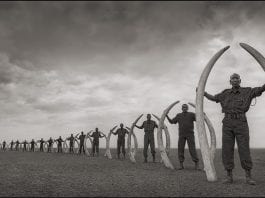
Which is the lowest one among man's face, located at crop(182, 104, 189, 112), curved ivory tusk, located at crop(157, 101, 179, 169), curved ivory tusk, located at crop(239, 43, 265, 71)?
→ curved ivory tusk, located at crop(157, 101, 179, 169)

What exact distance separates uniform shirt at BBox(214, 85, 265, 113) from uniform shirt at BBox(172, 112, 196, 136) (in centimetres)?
406

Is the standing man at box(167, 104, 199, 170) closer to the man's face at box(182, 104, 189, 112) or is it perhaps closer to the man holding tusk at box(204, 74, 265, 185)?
the man's face at box(182, 104, 189, 112)

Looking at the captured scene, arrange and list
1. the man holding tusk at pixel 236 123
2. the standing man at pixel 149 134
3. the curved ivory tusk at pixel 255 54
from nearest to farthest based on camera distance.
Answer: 1. the curved ivory tusk at pixel 255 54
2. the man holding tusk at pixel 236 123
3. the standing man at pixel 149 134

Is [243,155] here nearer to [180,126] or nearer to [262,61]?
[262,61]

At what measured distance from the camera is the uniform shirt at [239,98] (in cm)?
780

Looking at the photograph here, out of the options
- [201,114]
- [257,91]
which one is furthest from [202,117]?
[257,91]

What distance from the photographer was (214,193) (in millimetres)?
6008

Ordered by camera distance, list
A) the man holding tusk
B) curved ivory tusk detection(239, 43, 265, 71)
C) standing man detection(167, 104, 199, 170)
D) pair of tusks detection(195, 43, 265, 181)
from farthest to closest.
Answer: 1. standing man detection(167, 104, 199, 170)
2. pair of tusks detection(195, 43, 265, 181)
3. the man holding tusk
4. curved ivory tusk detection(239, 43, 265, 71)

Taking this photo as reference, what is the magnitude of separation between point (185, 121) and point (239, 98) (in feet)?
14.8

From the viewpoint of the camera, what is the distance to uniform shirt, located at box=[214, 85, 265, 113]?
7.80 meters

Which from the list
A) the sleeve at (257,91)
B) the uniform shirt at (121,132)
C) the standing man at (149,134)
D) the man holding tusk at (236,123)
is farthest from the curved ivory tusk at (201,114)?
the uniform shirt at (121,132)

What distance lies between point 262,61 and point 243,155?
6.92 feet

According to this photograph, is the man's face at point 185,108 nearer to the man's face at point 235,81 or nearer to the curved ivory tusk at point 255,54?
the man's face at point 235,81

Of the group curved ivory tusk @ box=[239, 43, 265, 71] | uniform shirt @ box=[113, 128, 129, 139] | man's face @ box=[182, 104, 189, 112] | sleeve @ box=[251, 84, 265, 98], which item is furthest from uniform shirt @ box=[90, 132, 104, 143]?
curved ivory tusk @ box=[239, 43, 265, 71]
